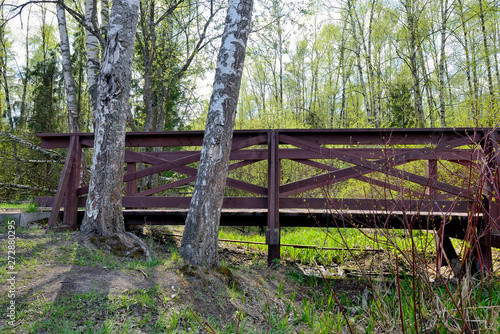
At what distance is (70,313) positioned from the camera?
7.27 feet

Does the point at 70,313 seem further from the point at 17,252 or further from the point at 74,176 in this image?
the point at 74,176

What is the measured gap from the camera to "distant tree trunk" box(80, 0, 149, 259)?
12.3ft

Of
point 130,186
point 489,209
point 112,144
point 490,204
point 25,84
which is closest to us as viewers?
point 489,209

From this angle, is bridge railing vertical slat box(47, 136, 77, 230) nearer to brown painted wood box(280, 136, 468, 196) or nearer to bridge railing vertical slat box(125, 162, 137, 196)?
bridge railing vertical slat box(125, 162, 137, 196)

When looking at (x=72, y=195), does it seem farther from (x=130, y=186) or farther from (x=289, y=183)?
(x=289, y=183)

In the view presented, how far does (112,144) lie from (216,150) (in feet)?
4.40

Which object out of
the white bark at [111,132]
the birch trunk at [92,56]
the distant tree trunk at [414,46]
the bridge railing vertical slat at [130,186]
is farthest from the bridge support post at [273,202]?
the distant tree trunk at [414,46]

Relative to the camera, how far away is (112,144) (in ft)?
12.6

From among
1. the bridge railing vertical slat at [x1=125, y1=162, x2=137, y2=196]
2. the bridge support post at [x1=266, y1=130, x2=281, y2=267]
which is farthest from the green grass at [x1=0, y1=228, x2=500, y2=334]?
the bridge railing vertical slat at [x1=125, y1=162, x2=137, y2=196]

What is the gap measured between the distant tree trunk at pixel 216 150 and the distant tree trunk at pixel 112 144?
0.78 meters

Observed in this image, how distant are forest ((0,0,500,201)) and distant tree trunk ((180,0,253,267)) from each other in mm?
2252

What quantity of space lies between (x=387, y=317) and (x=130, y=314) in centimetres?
187

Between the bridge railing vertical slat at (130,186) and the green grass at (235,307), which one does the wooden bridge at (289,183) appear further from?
the green grass at (235,307)

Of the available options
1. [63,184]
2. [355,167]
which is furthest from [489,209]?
[63,184]
